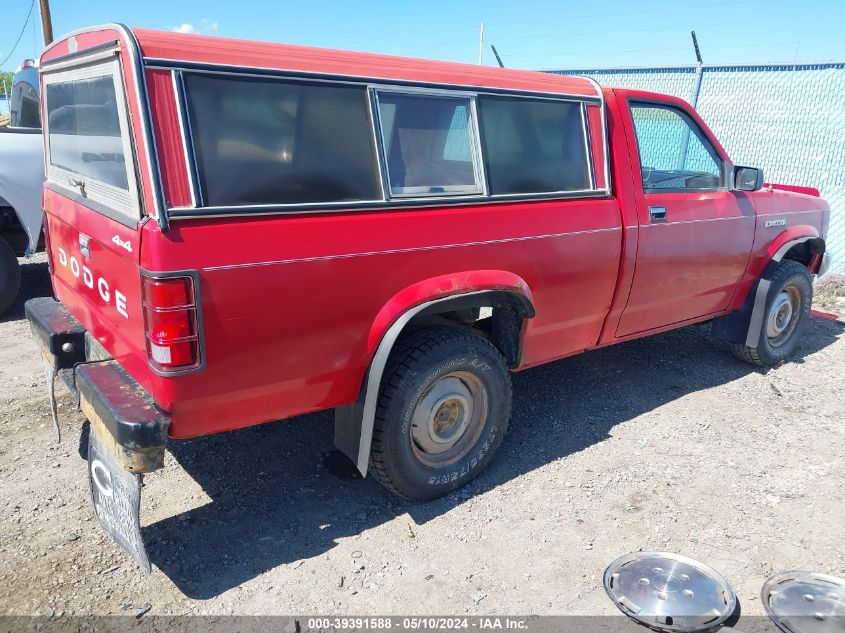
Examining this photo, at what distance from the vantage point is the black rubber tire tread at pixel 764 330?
4953 millimetres

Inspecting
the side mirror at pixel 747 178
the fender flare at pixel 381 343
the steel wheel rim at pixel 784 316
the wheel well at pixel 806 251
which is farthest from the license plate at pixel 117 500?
the wheel well at pixel 806 251

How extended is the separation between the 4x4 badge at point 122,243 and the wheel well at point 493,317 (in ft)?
4.21

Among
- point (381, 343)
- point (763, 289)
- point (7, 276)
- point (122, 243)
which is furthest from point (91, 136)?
point (763, 289)

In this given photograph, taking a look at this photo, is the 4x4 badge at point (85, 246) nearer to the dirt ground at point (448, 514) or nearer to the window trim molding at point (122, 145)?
the window trim molding at point (122, 145)

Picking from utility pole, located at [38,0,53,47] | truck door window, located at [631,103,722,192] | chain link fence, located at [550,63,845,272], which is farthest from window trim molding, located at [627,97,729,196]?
utility pole, located at [38,0,53,47]

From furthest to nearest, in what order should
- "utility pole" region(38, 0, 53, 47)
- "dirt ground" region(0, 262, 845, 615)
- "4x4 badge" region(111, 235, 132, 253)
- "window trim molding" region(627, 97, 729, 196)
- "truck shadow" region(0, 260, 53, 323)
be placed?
"utility pole" region(38, 0, 53, 47) → "truck shadow" region(0, 260, 53, 323) → "window trim molding" region(627, 97, 729, 196) → "dirt ground" region(0, 262, 845, 615) → "4x4 badge" region(111, 235, 132, 253)

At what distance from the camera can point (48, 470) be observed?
3.51m

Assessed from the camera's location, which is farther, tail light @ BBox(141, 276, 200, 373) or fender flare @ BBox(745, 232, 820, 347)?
fender flare @ BBox(745, 232, 820, 347)

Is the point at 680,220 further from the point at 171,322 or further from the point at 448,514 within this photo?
the point at 171,322

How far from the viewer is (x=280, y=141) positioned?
8.52 ft

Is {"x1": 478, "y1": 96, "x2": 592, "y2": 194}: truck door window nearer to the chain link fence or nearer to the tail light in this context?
the tail light

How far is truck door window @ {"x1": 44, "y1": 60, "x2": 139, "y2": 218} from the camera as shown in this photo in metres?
2.51

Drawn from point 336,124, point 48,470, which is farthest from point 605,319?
point 48,470

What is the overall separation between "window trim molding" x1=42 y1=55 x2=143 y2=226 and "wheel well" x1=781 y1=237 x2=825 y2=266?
4.95 metres
